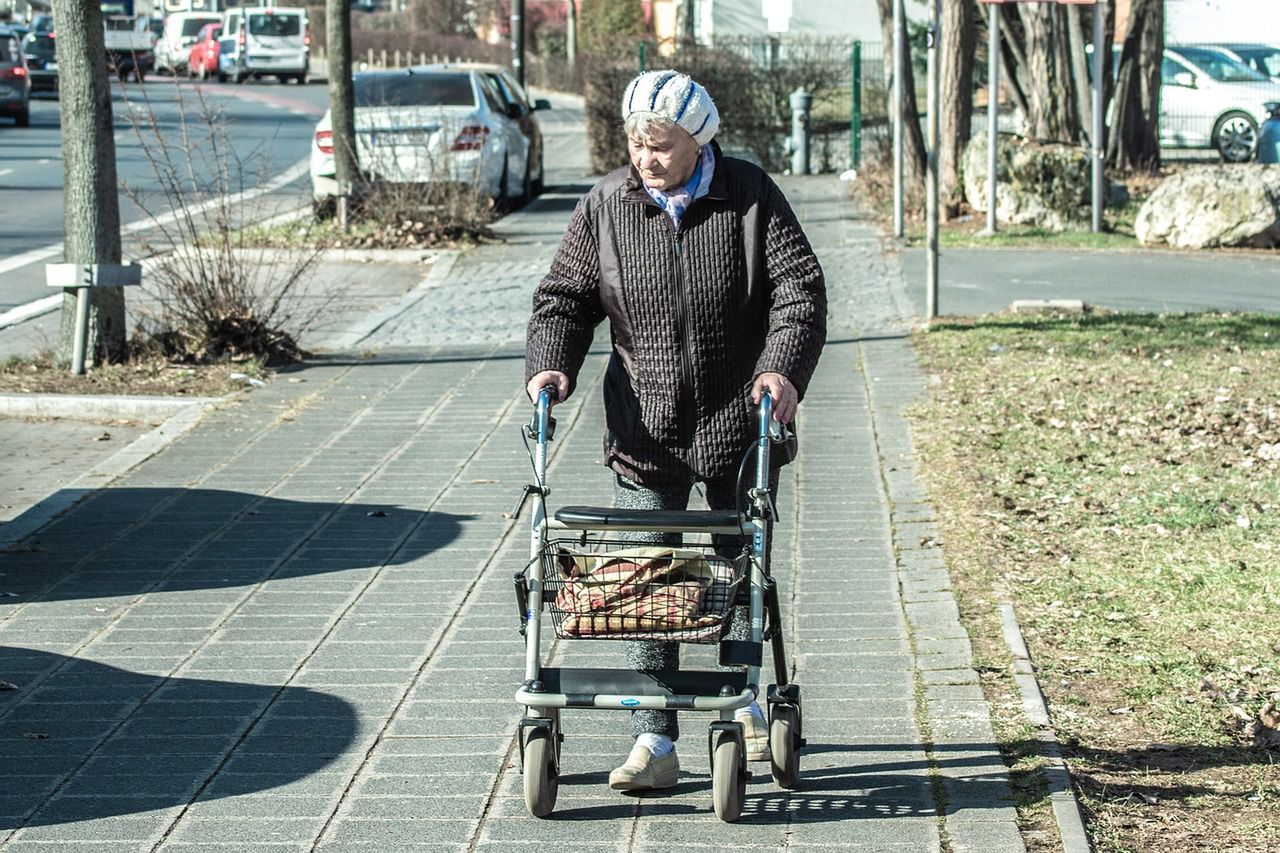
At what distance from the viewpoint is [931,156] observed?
468 inches

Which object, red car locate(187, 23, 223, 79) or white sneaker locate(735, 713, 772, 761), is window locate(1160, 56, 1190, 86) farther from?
red car locate(187, 23, 223, 79)

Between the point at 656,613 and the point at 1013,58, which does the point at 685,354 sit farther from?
the point at 1013,58

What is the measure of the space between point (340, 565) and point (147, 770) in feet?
6.70

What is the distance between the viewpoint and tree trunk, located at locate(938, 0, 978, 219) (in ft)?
61.0

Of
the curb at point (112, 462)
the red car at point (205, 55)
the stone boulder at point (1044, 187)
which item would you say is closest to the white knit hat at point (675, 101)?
the curb at point (112, 462)

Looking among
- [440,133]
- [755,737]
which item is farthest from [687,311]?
[440,133]

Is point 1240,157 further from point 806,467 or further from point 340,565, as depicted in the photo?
point 340,565

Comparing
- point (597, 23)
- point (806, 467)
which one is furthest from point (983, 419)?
point (597, 23)

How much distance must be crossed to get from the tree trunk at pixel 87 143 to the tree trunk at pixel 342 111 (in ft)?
23.6

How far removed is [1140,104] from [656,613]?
22.6 meters

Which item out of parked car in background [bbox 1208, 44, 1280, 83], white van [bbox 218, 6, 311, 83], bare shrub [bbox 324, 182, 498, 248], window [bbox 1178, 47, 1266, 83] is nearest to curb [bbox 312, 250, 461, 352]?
bare shrub [bbox 324, 182, 498, 248]

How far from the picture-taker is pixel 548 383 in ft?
14.5

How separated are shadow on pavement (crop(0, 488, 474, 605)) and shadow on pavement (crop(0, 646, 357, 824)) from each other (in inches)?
35.0

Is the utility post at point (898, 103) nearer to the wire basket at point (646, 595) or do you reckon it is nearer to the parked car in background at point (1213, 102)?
the wire basket at point (646, 595)
